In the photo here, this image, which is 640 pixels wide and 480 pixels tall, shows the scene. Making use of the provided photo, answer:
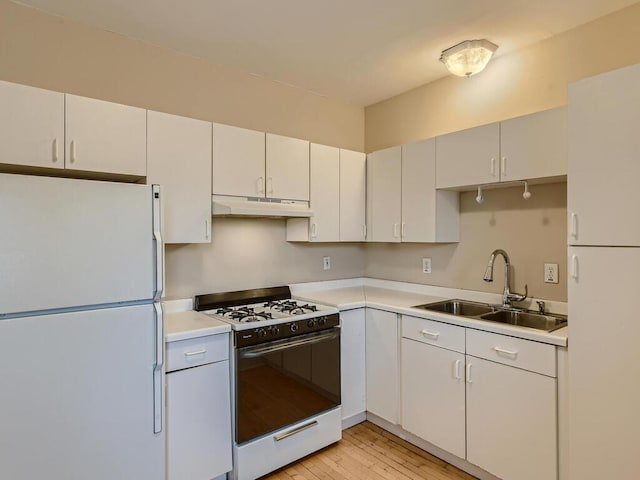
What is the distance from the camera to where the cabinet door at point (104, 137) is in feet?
6.27

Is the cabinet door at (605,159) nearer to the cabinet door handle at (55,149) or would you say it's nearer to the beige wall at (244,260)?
the beige wall at (244,260)

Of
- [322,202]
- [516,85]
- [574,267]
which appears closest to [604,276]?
[574,267]

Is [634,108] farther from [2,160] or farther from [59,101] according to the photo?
[2,160]

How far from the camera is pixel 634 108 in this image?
1610 millimetres

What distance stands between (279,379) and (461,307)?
57.1 inches

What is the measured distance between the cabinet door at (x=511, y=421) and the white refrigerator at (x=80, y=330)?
170cm

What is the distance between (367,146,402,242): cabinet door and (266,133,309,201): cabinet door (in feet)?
2.10

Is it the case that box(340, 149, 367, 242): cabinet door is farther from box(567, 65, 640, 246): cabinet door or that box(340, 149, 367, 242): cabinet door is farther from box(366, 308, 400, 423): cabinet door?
box(567, 65, 640, 246): cabinet door

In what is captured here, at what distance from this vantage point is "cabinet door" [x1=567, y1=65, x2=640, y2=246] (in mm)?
1612

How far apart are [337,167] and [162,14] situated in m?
1.56

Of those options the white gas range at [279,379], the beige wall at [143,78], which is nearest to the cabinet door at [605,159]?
the white gas range at [279,379]

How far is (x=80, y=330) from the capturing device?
65.2 inches

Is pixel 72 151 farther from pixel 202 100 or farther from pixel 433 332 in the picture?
pixel 433 332

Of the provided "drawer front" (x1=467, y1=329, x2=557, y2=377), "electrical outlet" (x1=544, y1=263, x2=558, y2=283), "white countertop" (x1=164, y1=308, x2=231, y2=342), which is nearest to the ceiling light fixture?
"electrical outlet" (x1=544, y1=263, x2=558, y2=283)
